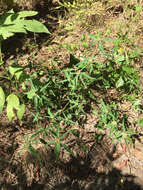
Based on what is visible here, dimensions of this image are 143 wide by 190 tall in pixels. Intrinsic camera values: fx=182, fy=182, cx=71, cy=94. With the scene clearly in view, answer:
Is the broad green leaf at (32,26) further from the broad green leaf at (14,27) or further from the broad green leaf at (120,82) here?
the broad green leaf at (120,82)

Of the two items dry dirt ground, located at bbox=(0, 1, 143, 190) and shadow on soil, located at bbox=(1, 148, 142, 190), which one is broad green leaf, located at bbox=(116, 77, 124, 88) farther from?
shadow on soil, located at bbox=(1, 148, 142, 190)

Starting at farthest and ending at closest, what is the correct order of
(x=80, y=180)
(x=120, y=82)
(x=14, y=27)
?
(x=120, y=82), (x=80, y=180), (x=14, y=27)

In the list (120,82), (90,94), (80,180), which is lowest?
(80,180)

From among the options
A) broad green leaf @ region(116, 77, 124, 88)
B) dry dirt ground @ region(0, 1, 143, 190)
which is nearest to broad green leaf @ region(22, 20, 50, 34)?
broad green leaf @ region(116, 77, 124, 88)

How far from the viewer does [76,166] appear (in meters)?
1.89

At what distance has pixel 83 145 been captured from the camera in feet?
6.41

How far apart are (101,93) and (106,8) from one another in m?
1.57

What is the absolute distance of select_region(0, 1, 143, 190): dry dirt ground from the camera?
1813 mm

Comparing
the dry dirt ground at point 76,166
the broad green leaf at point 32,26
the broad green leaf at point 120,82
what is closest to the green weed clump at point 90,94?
the broad green leaf at point 120,82

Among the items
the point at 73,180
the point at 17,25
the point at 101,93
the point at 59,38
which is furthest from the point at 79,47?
the point at 73,180

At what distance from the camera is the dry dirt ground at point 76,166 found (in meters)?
1.81

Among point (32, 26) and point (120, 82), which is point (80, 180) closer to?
point (120, 82)

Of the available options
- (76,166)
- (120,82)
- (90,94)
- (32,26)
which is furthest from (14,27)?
(76,166)

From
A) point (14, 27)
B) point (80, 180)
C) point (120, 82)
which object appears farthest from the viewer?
point (120, 82)
